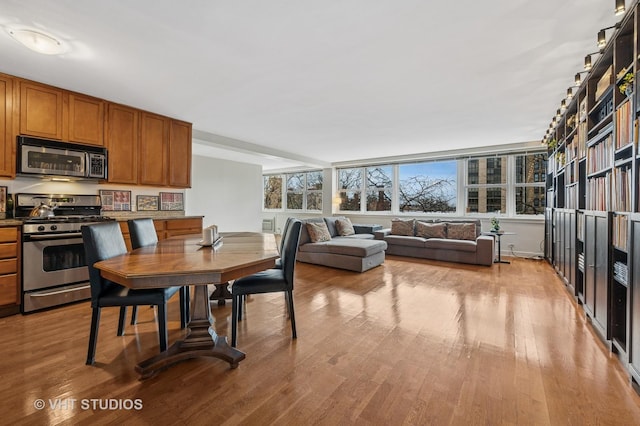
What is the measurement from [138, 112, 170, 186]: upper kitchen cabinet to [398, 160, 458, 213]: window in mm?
5514

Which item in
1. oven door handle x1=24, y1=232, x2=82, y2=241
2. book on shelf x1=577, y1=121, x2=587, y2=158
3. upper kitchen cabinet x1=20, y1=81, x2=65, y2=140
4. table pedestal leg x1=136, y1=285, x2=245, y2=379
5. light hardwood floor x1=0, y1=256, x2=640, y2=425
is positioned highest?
upper kitchen cabinet x1=20, y1=81, x2=65, y2=140

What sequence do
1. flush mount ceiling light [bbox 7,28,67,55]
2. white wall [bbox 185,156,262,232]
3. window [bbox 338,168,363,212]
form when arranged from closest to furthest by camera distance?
flush mount ceiling light [bbox 7,28,67,55]
white wall [bbox 185,156,262,232]
window [bbox 338,168,363,212]

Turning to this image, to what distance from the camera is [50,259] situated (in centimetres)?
298

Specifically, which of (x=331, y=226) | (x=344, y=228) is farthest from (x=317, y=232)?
(x=344, y=228)

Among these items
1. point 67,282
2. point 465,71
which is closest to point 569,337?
point 465,71

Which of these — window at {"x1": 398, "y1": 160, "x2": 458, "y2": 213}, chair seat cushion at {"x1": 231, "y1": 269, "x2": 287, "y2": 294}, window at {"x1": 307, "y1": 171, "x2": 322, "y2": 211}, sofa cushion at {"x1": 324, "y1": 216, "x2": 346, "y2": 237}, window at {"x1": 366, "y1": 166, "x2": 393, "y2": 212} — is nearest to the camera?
chair seat cushion at {"x1": 231, "y1": 269, "x2": 287, "y2": 294}

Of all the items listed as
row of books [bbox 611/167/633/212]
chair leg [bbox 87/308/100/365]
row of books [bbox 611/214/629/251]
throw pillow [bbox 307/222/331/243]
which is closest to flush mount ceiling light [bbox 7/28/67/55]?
chair leg [bbox 87/308/100/365]

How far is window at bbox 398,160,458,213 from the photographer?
6.80m

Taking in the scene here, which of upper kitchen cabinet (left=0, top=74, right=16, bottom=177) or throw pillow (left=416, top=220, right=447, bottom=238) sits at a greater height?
upper kitchen cabinet (left=0, top=74, right=16, bottom=177)

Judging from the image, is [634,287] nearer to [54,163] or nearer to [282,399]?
[282,399]

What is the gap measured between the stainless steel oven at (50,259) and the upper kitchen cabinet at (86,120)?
0.81m

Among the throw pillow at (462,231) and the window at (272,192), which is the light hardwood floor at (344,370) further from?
the window at (272,192)

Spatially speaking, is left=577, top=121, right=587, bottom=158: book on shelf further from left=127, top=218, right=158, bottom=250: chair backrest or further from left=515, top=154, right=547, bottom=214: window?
left=127, top=218, right=158, bottom=250: chair backrest

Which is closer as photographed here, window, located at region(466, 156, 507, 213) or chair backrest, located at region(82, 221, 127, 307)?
chair backrest, located at region(82, 221, 127, 307)
